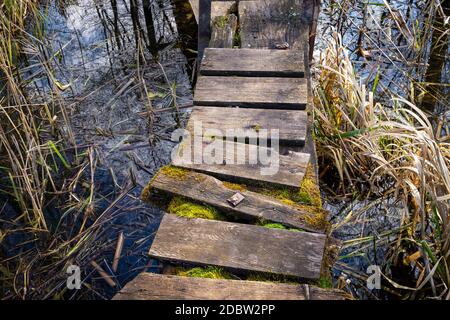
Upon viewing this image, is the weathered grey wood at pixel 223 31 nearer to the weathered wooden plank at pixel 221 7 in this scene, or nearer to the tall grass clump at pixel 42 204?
the weathered wooden plank at pixel 221 7

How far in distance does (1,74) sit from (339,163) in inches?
100

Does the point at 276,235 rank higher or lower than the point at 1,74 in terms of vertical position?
lower

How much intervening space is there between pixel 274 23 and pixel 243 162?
1.37m

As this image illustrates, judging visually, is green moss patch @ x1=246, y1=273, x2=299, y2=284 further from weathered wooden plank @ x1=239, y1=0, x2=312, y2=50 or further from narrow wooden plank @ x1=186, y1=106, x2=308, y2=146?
weathered wooden plank @ x1=239, y1=0, x2=312, y2=50

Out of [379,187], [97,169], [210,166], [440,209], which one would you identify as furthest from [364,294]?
[97,169]

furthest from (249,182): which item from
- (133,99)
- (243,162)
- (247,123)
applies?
(133,99)

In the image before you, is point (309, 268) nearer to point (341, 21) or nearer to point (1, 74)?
point (1, 74)

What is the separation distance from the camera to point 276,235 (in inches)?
82.0

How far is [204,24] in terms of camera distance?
3305 mm

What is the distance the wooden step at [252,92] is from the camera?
2.78 meters

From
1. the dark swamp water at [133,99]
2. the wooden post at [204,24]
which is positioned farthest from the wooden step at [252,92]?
the dark swamp water at [133,99]

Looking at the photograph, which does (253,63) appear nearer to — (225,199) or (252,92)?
(252,92)

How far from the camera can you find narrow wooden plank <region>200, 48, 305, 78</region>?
2.98 metres

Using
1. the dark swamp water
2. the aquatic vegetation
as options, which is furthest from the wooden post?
the aquatic vegetation
